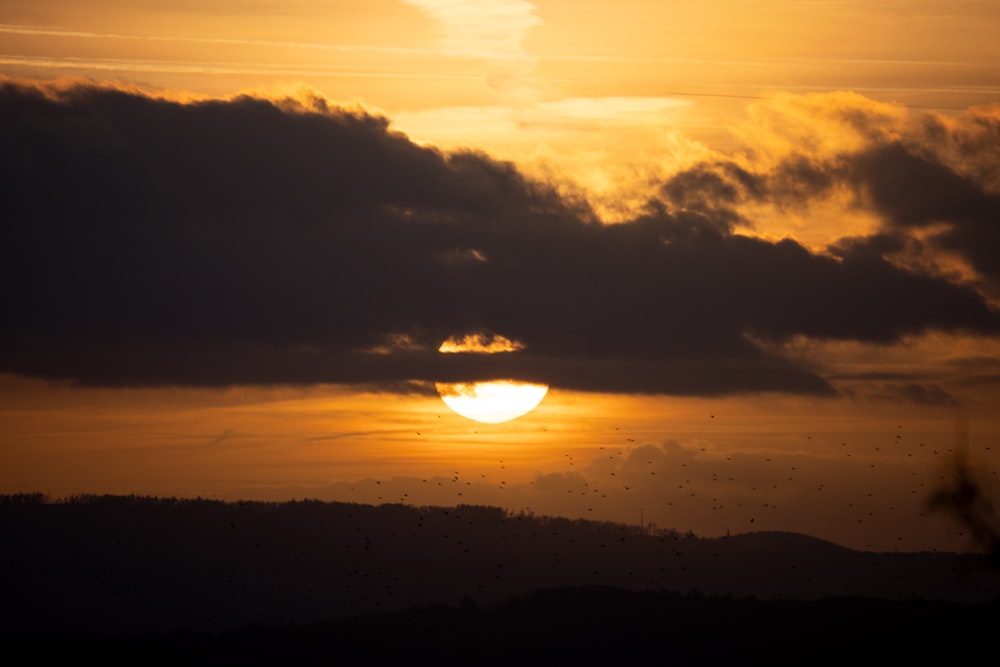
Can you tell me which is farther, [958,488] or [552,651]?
[552,651]

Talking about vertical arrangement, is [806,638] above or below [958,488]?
below

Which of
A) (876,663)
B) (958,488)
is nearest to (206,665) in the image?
(876,663)

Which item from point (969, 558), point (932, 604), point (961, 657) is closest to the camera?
point (969, 558)

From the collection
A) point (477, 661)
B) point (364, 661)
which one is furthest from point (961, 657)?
point (364, 661)

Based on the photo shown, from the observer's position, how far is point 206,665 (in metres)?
197

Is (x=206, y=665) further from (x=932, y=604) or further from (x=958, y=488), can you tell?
(x=958, y=488)

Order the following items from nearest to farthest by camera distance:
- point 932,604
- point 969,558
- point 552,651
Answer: point 969,558, point 932,604, point 552,651

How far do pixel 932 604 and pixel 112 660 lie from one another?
114 m

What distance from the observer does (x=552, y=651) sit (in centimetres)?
19100

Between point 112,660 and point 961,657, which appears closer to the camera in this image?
point 961,657

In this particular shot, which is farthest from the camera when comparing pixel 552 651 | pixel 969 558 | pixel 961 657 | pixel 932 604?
pixel 552 651

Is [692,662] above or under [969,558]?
under

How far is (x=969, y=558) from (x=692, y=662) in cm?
5991

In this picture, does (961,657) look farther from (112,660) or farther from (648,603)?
(112,660)
